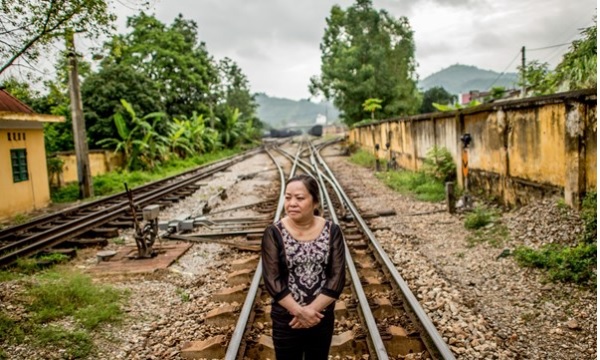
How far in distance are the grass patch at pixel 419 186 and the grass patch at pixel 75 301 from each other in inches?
305

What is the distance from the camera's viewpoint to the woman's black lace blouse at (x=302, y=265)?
8.71 feet

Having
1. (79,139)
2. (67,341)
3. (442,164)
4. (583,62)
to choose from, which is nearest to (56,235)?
(67,341)

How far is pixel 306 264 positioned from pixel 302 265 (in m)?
0.02

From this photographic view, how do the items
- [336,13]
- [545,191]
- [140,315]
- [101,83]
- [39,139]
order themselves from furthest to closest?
[336,13], [101,83], [39,139], [545,191], [140,315]

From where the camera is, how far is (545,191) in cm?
776

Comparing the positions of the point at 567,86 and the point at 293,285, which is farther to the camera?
the point at 567,86

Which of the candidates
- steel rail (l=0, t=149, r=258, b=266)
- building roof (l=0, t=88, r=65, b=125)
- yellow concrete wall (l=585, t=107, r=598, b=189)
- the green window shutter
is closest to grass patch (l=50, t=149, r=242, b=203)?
the green window shutter

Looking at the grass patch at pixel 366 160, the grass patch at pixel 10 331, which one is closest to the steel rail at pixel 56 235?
the grass patch at pixel 10 331

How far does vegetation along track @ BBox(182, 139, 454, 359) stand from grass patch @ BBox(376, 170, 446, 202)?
5.43 m

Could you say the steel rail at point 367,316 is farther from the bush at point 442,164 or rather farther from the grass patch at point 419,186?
the bush at point 442,164

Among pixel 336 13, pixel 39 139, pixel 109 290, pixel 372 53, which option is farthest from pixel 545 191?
pixel 336 13

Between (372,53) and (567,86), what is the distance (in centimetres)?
2745

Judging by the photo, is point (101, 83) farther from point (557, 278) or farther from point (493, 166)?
point (557, 278)

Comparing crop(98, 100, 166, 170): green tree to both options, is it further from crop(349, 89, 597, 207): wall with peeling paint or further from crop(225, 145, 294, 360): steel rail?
crop(225, 145, 294, 360): steel rail
